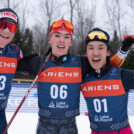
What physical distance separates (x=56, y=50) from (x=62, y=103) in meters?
0.84

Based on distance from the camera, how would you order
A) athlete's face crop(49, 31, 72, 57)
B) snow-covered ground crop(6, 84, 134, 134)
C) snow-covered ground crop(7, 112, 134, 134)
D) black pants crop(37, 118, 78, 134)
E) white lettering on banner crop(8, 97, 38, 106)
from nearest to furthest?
1. black pants crop(37, 118, 78, 134)
2. athlete's face crop(49, 31, 72, 57)
3. snow-covered ground crop(7, 112, 134, 134)
4. snow-covered ground crop(6, 84, 134, 134)
5. white lettering on banner crop(8, 97, 38, 106)

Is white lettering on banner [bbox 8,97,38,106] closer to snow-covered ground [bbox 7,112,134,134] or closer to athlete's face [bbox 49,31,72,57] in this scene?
snow-covered ground [bbox 7,112,134,134]

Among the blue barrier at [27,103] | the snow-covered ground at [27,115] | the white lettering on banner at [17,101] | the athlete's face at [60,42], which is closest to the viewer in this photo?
the athlete's face at [60,42]

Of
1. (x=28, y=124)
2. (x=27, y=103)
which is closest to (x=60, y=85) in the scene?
(x=28, y=124)

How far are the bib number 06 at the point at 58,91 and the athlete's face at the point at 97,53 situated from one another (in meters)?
0.57

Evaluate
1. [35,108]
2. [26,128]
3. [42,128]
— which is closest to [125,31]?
[35,108]

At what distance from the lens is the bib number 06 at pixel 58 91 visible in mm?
2240

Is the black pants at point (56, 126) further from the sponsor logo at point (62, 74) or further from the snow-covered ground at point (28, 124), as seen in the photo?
the snow-covered ground at point (28, 124)

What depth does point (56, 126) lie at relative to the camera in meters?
2.30

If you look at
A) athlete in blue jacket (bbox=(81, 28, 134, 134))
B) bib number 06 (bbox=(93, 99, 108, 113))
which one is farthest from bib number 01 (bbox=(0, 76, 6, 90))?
bib number 06 (bbox=(93, 99, 108, 113))

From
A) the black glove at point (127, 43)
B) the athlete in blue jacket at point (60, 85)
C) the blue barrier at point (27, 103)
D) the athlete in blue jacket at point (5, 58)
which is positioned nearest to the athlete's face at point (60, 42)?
the athlete in blue jacket at point (60, 85)

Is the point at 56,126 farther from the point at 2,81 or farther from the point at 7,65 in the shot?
the point at 7,65

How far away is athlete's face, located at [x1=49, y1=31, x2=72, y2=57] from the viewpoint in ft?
7.84

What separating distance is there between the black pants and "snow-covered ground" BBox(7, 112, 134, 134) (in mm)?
2375
